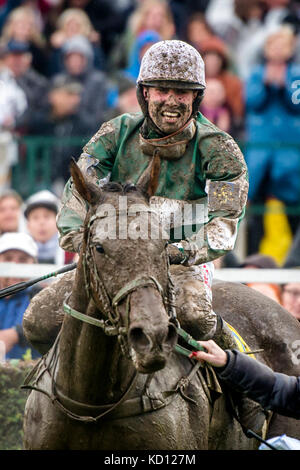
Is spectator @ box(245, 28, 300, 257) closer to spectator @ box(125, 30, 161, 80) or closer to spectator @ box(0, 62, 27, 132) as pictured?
spectator @ box(125, 30, 161, 80)

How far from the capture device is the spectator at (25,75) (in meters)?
12.3

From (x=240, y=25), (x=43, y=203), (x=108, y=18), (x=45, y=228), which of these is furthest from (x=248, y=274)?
(x=108, y=18)

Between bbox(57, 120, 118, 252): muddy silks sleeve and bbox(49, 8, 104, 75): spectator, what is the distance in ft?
22.8

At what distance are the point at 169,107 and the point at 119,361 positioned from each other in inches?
63.3

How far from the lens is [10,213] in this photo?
10859 mm

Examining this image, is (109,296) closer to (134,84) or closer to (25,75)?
(134,84)

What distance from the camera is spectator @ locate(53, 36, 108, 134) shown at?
12054 mm

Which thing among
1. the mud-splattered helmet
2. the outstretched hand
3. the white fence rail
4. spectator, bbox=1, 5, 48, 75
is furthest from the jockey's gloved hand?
spectator, bbox=1, 5, 48, 75

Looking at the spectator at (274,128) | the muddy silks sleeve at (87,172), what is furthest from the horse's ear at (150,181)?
the spectator at (274,128)

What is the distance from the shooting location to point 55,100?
1223 centimetres

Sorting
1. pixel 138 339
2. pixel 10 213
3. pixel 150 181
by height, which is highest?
pixel 150 181

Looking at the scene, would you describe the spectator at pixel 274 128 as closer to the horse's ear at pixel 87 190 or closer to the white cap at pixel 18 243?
the white cap at pixel 18 243

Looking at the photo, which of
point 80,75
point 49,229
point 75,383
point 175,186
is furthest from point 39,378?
point 80,75

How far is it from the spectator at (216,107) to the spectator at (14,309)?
9.98ft
